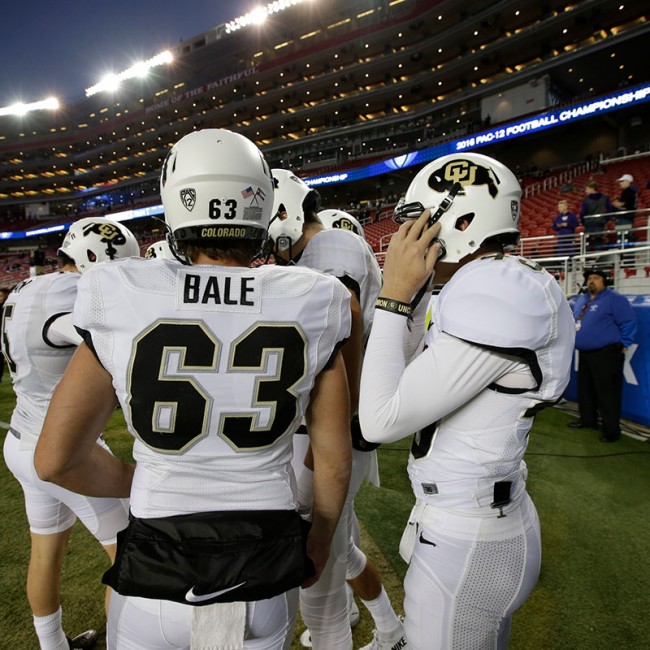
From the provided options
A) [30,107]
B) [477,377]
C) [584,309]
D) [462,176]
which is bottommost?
[584,309]

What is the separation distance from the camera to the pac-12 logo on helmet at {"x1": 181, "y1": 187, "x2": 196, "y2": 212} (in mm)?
1188

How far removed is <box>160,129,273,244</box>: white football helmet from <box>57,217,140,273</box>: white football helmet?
1479mm

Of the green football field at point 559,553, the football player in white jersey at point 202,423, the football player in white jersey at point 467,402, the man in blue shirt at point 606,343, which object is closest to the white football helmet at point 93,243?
the football player in white jersey at point 202,423

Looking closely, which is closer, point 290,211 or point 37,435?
point 37,435

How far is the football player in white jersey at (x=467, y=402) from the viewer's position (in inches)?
46.0

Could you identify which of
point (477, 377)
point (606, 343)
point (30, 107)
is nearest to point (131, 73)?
point (30, 107)

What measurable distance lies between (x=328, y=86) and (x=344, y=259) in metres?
38.0

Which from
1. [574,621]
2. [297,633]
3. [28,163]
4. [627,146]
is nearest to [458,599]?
[297,633]

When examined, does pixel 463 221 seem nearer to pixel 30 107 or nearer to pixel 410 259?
pixel 410 259

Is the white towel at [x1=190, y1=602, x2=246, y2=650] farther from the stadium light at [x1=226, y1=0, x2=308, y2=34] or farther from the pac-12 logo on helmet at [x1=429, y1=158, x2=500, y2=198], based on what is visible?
the stadium light at [x1=226, y1=0, x2=308, y2=34]

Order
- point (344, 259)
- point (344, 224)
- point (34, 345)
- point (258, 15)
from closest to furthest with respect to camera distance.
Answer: point (344, 259) < point (34, 345) < point (344, 224) < point (258, 15)

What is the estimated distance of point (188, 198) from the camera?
1.19 m

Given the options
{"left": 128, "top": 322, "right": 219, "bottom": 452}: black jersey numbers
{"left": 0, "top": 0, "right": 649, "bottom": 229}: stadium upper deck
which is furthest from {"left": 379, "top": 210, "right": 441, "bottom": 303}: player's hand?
{"left": 0, "top": 0, "right": 649, "bottom": 229}: stadium upper deck

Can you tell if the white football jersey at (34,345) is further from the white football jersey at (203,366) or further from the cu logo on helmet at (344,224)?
the cu logo on helmet at (344,224)
